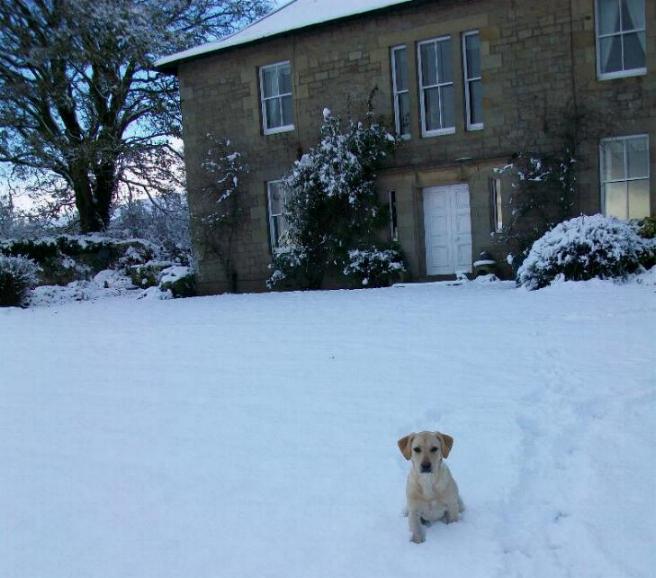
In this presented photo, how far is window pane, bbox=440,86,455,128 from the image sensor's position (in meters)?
13.1

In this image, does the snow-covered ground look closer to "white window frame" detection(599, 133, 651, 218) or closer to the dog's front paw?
the dog's front paw

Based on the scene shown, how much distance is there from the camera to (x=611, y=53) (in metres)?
11.7

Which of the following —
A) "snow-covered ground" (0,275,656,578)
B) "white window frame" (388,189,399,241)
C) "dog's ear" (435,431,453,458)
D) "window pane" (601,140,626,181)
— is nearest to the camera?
"snow-covered ground" (0,275,656,578)

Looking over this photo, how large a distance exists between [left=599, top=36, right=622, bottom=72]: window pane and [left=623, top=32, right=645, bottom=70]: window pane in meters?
0.11

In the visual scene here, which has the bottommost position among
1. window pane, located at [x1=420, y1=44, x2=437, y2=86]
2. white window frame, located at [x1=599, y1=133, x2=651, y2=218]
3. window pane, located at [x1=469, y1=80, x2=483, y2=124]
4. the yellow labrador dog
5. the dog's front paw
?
the dog's front paw

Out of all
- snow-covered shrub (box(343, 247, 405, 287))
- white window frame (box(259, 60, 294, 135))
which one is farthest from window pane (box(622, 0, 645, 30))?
white window frame (box(259, 60, 294, 135))

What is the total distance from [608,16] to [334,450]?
11347mm

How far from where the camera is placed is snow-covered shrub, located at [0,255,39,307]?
42.0 feet

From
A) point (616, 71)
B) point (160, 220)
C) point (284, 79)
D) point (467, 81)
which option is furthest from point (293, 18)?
point (160, 220)

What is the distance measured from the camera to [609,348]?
5609 millimetres

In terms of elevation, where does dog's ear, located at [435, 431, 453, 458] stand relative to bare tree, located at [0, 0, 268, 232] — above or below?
below

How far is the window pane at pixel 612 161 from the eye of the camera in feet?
38.8

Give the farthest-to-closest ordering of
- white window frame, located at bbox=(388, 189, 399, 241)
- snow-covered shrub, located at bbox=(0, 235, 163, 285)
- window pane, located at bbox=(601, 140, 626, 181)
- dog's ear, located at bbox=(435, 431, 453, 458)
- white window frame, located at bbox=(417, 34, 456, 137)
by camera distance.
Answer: snow-covered shrub, located at bbox=(0, 235, 163, 285) → white window frame, located at bbox=(388, 189, 399, 241) → white window frame, located at bbox=(417, 34, 456, 137) → window pane, located at bbox=(601, 140, 626, 181) → dog's ear, located at bbox=(435, 431, 453, 458)

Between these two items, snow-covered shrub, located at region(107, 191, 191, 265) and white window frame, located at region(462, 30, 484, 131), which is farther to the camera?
snow-covered shrub, located at region(107, 191, 191, 265)
